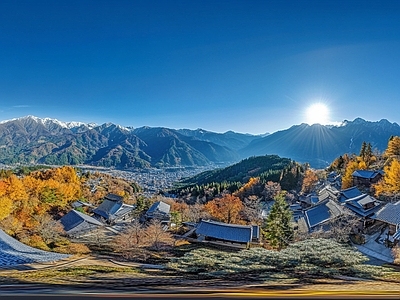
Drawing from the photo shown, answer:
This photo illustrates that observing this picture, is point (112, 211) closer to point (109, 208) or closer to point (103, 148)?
point (109, 208)

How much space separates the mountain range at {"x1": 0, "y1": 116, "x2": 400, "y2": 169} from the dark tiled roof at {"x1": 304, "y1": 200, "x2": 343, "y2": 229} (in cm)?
7195

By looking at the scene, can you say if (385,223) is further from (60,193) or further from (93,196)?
(93,196)

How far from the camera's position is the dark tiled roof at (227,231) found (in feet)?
29.8

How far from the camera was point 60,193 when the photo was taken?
14.6 metres

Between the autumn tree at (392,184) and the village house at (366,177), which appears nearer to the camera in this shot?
the autumn tree at (392,184)

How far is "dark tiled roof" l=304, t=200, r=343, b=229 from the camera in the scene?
9234 millimetres

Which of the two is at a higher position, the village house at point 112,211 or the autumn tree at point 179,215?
the autumn tree at point 179,215

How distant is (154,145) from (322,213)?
10033cm

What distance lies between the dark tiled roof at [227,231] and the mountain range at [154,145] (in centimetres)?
7404

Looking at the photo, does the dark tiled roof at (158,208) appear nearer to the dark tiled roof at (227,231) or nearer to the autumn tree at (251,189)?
the dark tiled roof at (227,231)

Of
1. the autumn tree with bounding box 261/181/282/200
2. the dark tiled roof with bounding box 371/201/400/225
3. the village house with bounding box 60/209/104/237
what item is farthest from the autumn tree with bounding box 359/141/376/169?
the village house with bounding box 60/209/104/237

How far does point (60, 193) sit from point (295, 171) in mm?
17552

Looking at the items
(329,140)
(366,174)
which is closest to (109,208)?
(366,174)

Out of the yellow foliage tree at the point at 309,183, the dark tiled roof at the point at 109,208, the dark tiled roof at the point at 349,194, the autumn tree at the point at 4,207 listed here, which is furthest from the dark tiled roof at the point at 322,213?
the dark tiled roof at the point at 109,208
